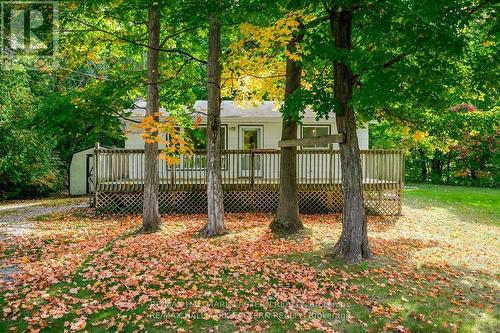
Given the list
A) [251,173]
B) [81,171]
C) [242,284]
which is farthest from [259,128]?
[81,171]

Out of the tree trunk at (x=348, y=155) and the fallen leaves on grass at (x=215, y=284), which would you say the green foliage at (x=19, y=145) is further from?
the tree trunk at (x=348, y=155)

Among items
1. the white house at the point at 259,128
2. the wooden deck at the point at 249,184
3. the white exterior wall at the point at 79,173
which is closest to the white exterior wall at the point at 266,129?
the white house at the point at 259,128

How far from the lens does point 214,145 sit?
10070 mm

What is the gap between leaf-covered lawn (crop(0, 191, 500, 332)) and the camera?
5336 mm

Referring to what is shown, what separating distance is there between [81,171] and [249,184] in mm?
12184

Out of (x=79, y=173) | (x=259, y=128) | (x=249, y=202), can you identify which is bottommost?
(x=249, y=202)

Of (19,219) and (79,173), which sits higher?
(79,173)

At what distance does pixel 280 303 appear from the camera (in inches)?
232

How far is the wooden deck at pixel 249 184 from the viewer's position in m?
13.7

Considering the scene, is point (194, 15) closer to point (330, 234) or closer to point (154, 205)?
point (154, 205)

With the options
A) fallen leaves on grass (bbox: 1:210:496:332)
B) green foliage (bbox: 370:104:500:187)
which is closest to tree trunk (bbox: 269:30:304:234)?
fallen leaves on grass (bbox: 1:210:496:332)

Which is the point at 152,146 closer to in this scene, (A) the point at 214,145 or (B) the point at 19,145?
(A) the point at 214,145

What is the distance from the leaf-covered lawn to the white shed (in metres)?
11.6

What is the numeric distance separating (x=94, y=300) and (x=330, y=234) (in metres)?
6.52
